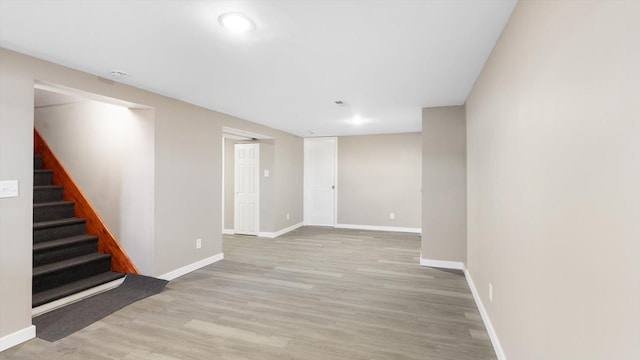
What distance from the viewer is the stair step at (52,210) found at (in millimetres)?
3566

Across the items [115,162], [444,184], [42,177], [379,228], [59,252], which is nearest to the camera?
[59,252]

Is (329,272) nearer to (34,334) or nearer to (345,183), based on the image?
(34,334)

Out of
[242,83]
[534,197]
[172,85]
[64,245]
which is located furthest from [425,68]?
[64,245]

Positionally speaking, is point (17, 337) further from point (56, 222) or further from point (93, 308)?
point (56, 222)

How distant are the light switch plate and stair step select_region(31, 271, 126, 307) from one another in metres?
1.14

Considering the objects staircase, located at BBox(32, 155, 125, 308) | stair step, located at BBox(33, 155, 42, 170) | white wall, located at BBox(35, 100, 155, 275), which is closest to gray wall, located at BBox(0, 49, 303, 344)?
white wall, located at BBox(35, 100, 155, 275)

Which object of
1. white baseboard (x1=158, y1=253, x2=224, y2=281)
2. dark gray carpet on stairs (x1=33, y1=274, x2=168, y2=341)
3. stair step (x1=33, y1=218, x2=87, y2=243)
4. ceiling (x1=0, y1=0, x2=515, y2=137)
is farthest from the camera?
white baseboard (x1=158, y1=253, x2=224, y2=281)

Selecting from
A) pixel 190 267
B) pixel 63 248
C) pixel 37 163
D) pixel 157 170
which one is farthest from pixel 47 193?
pixel 190 267

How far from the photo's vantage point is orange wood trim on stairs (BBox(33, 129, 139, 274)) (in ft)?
12.0

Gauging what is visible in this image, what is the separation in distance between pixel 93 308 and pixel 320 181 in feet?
17.1

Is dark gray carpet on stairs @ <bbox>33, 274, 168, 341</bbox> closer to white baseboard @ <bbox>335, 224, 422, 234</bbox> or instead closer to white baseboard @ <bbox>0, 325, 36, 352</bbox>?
white baseboard @ <bbox>0, 325, 36, 352</bbox>

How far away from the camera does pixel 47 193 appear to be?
12.7 ft

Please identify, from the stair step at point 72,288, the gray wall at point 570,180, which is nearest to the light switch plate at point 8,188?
the stair step at point 72,288

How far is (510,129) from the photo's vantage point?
1827 millimetres
